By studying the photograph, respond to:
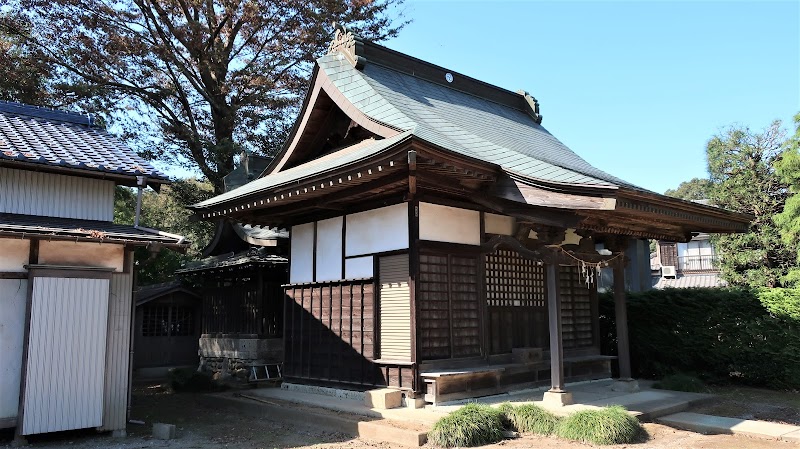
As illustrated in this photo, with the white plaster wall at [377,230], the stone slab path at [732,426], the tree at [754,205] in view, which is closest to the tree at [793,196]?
the tree at [754,205]

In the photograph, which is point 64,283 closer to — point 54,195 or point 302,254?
point 54,195

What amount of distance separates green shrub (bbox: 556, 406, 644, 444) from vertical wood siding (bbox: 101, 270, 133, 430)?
6336mm

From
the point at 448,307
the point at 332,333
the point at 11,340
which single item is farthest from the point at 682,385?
the point at 11,340

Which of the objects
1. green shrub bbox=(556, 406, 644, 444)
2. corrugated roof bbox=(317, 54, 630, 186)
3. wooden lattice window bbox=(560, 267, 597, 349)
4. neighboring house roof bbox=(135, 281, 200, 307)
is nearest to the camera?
green shrub bbox=(556, 406, 644, 444)

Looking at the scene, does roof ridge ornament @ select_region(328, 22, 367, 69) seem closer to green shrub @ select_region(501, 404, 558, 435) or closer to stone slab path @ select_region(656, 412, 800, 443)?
green shrub @ select_region(501, 404, 558, 435)

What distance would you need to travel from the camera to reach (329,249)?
11328 millimetres

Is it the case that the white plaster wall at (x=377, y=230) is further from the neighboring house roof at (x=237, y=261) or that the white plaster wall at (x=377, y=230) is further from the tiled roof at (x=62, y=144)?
the neighboring house roof at (x=237, y=261)

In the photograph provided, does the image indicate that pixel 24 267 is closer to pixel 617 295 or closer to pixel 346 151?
pixel 346 151

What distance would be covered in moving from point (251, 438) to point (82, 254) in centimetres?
367

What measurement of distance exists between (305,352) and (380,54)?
22.4ft

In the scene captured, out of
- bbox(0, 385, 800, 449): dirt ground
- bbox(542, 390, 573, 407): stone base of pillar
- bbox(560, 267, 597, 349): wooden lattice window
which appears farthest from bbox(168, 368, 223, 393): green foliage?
bbox(560, 267, 597, 349): wooden lattice window

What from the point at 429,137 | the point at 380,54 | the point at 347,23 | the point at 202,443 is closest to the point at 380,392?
the point at 202,443

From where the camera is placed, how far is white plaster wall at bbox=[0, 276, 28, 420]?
7.61m

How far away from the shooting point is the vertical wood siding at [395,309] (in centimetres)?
958
